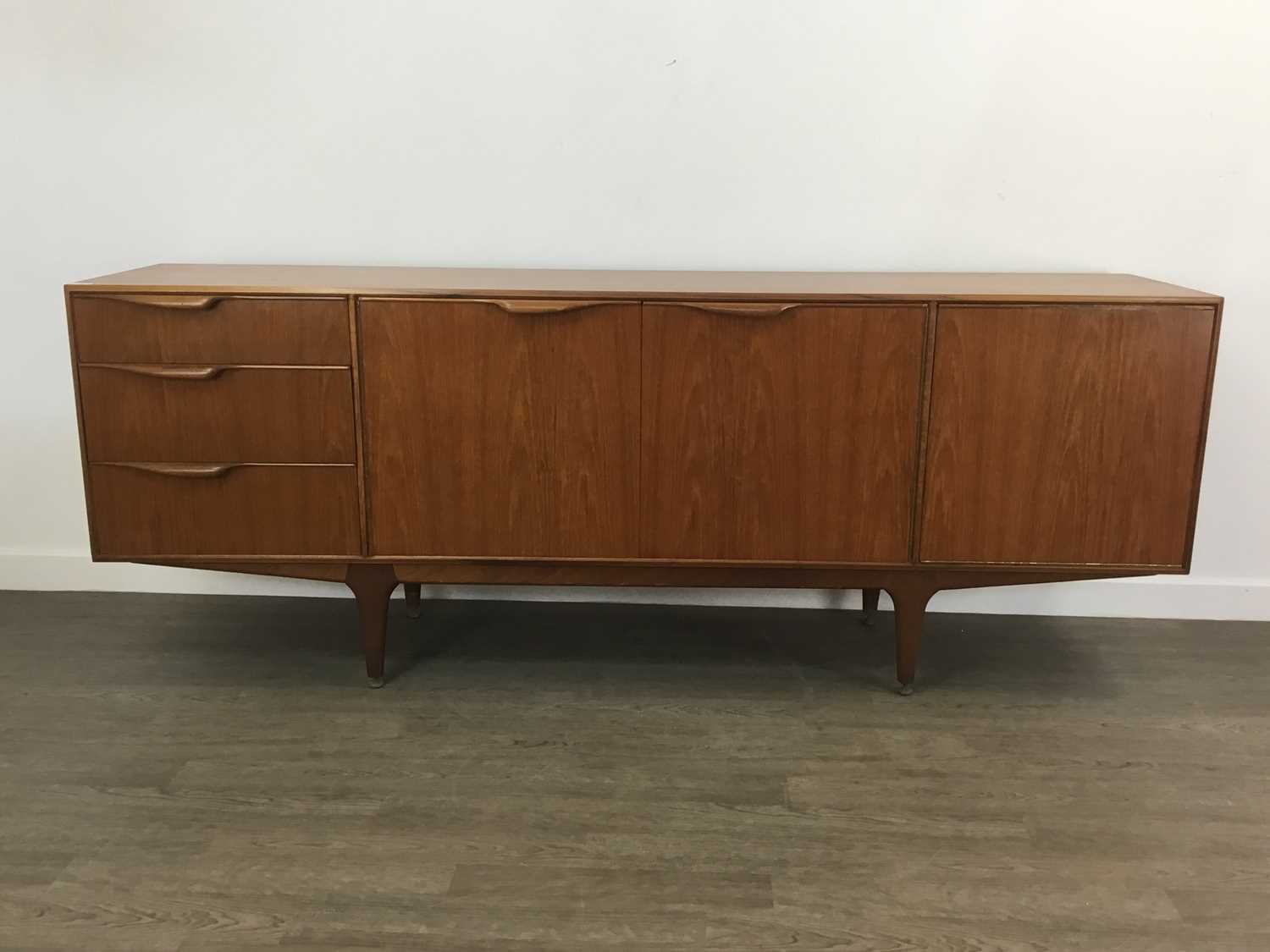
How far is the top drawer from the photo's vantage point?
2.04 meters

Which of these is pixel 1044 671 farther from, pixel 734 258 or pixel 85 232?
pixel 85 232

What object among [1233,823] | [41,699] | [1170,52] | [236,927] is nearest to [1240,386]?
[1170,52]

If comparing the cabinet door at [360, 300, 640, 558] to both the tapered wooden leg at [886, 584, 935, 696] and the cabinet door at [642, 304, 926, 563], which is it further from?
the tapered wooden leg at [886, 584, 935, 696]

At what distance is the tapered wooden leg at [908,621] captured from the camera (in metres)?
2.19

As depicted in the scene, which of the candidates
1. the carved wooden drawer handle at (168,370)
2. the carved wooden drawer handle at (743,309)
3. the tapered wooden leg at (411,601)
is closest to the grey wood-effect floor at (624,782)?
the tapered wooden leg at (411,601)

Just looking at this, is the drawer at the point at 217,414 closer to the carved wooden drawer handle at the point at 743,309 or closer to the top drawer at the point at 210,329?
the top drawer at the point at 210,329

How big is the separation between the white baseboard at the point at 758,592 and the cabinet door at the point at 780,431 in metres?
0.56

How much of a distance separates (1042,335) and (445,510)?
118 centimetres

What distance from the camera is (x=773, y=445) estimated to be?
2.09m

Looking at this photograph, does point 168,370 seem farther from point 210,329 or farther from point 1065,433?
point 1065,433

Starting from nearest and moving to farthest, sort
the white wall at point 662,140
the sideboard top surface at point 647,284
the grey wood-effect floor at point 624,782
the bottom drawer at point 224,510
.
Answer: the grey wood-effect floor at point 624,782 → the sideboard top surface at point 647,284 → the bottom drawer at point 224,510 → the white wall at point 662,140

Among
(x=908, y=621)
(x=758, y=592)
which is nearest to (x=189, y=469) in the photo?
(x=758, y=592)

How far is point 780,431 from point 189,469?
1.15 meters

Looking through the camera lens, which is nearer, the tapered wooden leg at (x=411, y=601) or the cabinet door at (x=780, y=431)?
the cabinet door at (x=780, y=431)
